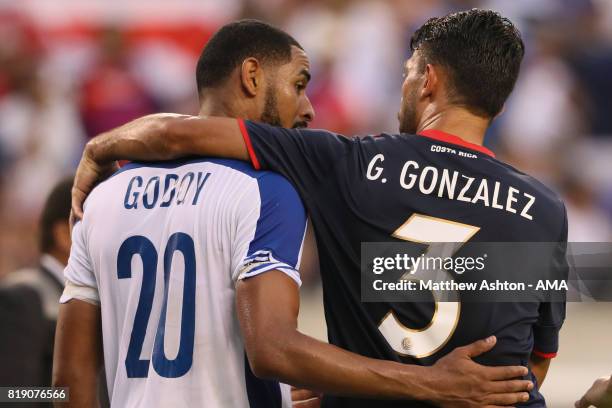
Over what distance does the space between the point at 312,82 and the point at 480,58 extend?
5588mm

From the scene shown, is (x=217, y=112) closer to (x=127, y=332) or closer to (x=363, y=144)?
(x=363, y=144)

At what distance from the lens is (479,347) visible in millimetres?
2875

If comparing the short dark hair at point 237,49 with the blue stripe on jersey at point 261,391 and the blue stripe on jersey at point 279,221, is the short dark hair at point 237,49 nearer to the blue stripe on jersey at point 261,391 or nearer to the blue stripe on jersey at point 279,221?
the blue stripe on jersey at point 279,221

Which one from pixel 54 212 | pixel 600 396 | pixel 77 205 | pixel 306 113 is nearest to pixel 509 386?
pixel 600 396

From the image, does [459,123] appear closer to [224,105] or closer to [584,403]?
[224,105]

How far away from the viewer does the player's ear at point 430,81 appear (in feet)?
10.5

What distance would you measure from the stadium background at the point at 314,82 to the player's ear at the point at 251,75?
4.21 m

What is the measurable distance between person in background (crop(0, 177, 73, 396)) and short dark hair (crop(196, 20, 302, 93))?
140 cm

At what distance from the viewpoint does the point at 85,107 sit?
9.16 meters

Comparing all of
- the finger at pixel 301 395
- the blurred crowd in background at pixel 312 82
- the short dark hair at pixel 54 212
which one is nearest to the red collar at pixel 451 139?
the finger at pixel 301 395

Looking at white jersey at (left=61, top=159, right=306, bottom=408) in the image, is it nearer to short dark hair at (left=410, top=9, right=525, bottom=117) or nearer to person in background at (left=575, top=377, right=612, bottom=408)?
short dark hair at (left=410, top=9, right=525, bottom=117)

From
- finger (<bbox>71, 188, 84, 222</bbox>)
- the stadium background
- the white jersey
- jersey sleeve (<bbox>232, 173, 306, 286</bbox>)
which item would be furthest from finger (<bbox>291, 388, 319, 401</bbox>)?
the stadium background

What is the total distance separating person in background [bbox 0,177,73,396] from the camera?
405cm

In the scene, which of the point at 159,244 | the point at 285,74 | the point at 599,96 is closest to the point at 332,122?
the point at 599,96
